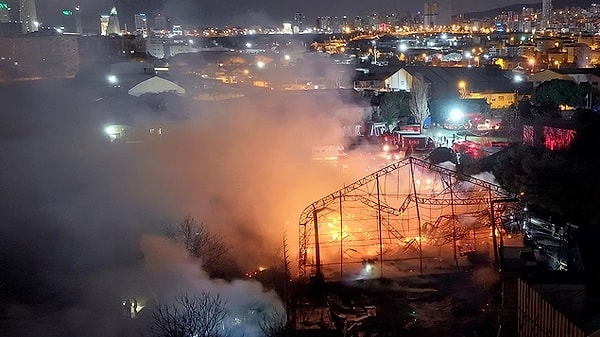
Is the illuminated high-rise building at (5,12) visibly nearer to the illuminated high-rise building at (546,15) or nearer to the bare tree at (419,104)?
the bare tree at (419,104)

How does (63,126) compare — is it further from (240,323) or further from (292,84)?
(240,323)

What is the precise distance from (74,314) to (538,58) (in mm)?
22423

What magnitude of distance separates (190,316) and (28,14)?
27.5 m

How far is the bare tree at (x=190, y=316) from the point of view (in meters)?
4.45

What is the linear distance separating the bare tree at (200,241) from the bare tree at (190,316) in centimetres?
116

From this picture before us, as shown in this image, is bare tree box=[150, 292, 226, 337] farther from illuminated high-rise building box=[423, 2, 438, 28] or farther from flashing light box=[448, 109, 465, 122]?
illuminated high-rise building box=[423, 2, 438, 28]

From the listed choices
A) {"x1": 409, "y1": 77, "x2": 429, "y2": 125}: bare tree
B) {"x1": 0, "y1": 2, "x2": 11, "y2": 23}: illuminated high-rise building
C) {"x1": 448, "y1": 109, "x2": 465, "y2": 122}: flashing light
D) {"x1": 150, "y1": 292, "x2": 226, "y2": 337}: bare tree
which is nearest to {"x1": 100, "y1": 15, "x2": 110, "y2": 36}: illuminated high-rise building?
{"x1": 0, "y1": 2, "x2": 11, "y2": 23}: illuminated high-rise building

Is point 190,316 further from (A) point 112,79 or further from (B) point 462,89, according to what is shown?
(A) point 112,79

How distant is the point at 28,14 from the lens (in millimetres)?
27438

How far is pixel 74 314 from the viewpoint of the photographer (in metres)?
5.91

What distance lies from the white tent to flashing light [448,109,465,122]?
736cm

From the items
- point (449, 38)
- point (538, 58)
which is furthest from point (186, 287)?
point (449, 38)

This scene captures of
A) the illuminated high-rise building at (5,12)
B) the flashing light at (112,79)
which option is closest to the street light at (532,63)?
the flashing light at (112,79)

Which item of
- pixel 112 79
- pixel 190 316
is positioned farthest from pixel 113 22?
pixel 190 316
